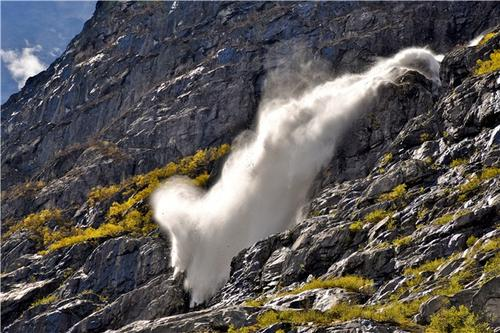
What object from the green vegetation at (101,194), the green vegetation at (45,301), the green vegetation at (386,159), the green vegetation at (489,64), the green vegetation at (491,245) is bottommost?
the green vegetation at (491,245)

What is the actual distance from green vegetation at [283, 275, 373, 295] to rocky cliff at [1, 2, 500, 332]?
0.16 metres

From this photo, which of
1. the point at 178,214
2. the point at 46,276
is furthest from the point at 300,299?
the point at 46,276

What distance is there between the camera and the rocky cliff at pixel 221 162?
2919 cm

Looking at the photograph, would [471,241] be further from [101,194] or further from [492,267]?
[101,194]

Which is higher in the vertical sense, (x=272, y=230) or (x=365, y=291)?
(x=272, y=230)

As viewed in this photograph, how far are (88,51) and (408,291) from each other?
103551mm

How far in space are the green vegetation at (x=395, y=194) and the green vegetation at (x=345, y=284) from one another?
8077 mm

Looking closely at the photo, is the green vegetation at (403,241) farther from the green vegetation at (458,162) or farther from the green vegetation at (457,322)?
the green vegetation at (457,322)

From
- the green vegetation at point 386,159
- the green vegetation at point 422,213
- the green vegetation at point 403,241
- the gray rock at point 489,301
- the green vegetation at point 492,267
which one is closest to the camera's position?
the gray rock at point 489,301

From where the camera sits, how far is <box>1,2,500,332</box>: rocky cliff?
1149 inches

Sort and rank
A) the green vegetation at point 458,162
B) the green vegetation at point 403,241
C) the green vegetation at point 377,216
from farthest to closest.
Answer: the green vegetation at point 458,162, the green vegetation at point 377,216, the green vegetation at point 403,241

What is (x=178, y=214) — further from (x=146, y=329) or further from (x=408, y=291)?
(x=408, y=291)

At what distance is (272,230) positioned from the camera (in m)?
51.3

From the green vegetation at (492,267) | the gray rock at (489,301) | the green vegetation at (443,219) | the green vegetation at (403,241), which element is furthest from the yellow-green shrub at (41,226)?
the gray rock at (489,301)
